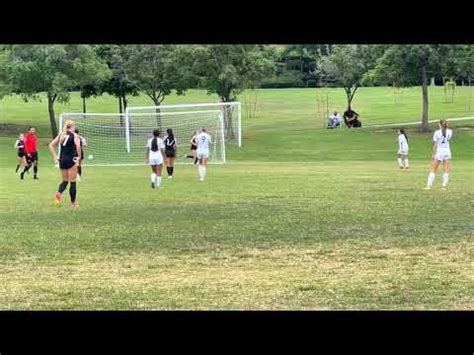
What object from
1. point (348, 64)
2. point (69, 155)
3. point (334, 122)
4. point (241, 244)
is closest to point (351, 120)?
point (334, 122)

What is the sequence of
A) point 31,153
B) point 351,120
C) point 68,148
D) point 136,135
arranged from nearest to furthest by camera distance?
1. point 68,148
2. point 31,153
3. point 136,135
4. point 351,120

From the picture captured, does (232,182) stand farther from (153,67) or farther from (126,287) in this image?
(153,67)

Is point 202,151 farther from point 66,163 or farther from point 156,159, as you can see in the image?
point 66,163

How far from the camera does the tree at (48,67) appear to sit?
3928 centimetres

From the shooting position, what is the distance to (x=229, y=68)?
3966 centimetres

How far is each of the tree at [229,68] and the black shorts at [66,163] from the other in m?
25.5

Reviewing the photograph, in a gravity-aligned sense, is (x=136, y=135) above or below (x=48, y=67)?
below

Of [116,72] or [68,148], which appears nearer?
[68,148]

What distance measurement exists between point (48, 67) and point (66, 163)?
87.3 ft

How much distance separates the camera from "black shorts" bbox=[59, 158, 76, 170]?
46.8ft

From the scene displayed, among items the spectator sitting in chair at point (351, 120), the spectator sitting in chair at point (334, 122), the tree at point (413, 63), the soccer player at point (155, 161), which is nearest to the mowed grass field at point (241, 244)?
the soccer player at point (155, 161)

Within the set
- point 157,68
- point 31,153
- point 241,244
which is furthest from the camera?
point 157,68
